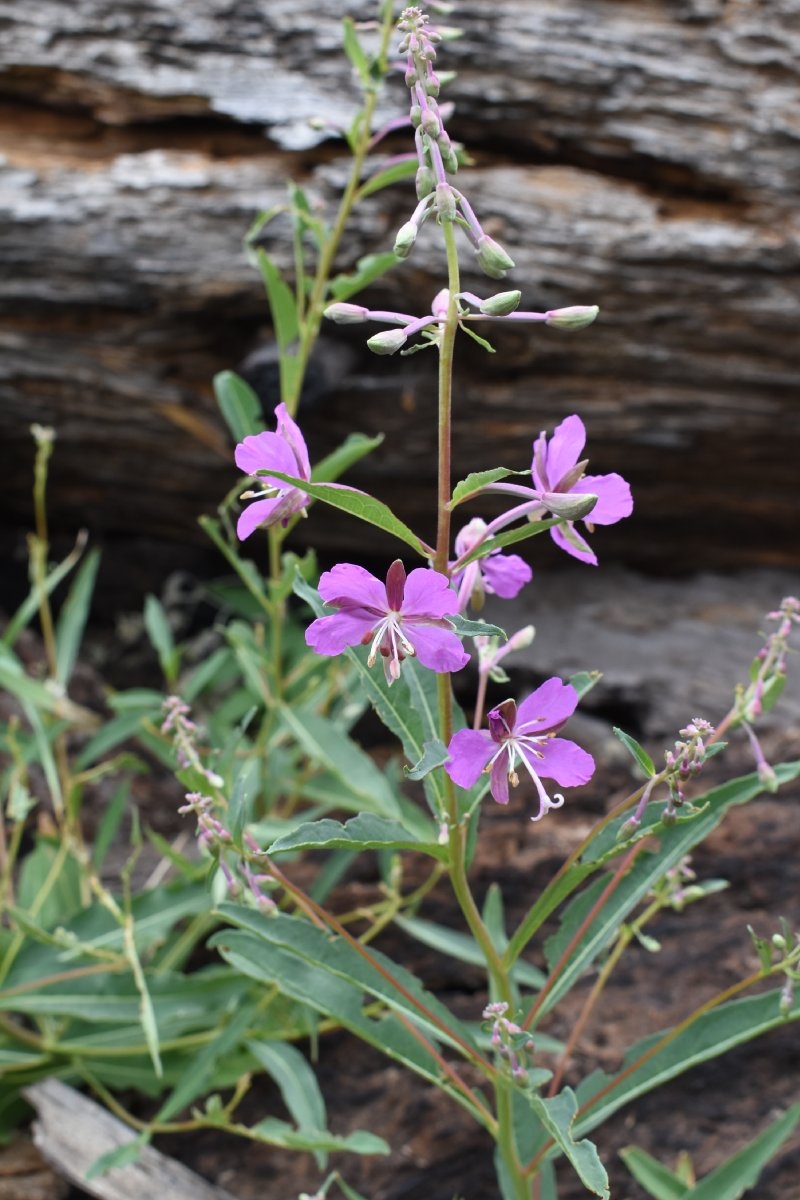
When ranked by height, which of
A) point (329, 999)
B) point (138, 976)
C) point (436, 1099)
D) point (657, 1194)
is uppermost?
point (329, 999)

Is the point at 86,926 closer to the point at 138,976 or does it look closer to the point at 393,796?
the point at 138,976

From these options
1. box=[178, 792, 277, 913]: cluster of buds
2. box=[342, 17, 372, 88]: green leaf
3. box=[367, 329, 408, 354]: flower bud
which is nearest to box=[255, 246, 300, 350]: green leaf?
box=[342, 17, 372, 88]: green leaf

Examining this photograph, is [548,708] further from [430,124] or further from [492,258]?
[430,124]

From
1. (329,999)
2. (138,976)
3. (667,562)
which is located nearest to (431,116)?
(329,999)

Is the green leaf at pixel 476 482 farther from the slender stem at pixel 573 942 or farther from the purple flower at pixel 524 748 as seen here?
the slender stem at pixel 573 942

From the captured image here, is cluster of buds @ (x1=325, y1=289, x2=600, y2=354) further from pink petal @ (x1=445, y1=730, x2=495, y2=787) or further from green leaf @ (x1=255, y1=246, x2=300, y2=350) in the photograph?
green leaf @ (x1=255, y1=246, x2=300, y2=350)
